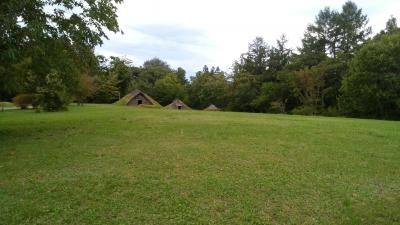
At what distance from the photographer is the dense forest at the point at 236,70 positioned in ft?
39.6

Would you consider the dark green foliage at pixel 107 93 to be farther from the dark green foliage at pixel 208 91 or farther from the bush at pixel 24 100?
the bush at pixel 24 100

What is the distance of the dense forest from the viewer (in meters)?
12.1

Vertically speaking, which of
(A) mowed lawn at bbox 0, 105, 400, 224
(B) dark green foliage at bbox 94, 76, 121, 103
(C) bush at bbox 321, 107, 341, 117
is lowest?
(A) mowed lawn at bbox 0, 105, 400, 224

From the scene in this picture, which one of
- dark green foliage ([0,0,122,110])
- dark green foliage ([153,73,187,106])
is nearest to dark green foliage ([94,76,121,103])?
dark green foliage ([153,73,187,106])

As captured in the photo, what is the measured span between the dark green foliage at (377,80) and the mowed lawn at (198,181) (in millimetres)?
25766

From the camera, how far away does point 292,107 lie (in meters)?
49.1

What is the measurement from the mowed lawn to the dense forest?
11.3ft

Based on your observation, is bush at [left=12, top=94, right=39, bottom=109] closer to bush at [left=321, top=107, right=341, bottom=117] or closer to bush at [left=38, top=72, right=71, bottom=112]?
bush at [left=38, top=72, right=71, bottom=112]

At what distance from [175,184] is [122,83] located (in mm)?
67724

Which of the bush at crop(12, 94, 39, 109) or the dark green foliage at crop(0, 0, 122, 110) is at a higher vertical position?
the dark green foliage at crop(0, 0, 122, 110)

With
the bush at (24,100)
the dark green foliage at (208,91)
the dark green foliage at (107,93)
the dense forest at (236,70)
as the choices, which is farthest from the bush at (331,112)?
the dark green foliage at (107,93)

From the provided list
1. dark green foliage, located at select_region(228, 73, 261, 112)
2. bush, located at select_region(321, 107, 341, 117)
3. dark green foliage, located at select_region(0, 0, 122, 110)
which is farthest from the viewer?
dark green foliage, located at select_region(228, 73, 261, 112)

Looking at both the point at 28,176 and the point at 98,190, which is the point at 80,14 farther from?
the point at 98,190

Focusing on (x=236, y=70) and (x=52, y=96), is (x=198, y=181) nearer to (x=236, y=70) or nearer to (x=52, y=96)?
(x=52, y=96)
